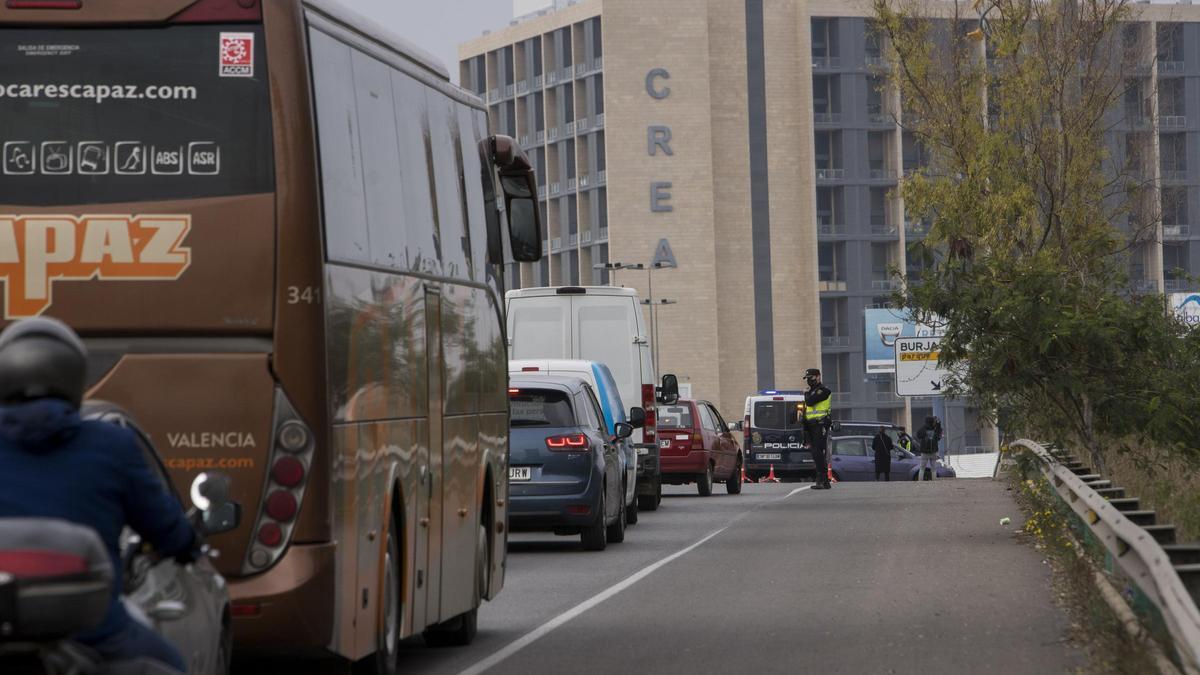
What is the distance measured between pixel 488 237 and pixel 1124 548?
4521mm

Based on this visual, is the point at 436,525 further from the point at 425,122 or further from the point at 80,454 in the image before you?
the point at 80,454

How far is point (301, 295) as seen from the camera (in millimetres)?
9016

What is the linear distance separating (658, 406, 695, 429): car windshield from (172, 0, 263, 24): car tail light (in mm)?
28897

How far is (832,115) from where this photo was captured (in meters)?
117

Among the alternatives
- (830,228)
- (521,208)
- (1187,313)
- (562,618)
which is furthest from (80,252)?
(830,228)

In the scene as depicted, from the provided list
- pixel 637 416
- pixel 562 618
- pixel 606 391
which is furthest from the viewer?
pixel 637 416

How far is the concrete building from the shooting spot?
4510 inches

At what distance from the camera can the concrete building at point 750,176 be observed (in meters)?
115

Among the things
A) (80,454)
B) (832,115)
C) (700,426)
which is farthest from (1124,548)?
(832,115)

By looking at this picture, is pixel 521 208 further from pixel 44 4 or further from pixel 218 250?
pixel 44 4

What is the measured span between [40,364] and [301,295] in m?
3.84

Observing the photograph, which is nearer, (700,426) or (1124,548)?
(1124,548)

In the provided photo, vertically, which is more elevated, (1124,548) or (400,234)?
(400,234)

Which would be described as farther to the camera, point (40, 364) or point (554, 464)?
point (554, 464)
